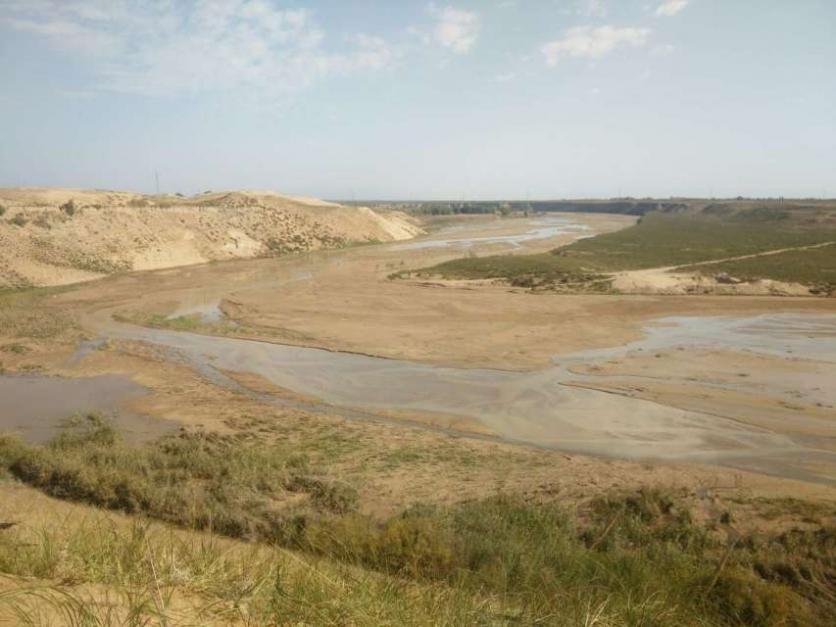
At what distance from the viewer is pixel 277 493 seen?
8.95 metres

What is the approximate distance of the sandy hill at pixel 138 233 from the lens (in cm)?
3591

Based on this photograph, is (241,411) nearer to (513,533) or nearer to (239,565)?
(513,533)

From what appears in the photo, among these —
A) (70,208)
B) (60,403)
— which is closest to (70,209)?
(70,208)

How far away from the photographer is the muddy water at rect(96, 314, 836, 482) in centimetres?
1163

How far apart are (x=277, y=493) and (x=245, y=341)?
12.9m

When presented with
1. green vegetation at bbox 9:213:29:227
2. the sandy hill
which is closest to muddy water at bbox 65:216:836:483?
the sandy hill

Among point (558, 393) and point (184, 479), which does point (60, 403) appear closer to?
point (184, 479)

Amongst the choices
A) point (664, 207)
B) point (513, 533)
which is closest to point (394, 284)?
point (513, 533)

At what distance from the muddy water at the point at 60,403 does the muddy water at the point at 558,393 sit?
288 centimetres

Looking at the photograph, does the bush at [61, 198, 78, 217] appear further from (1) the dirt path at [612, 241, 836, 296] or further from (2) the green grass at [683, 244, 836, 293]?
(2) the green grass at [683, 244, 836, 293]

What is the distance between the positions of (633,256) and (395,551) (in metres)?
43.3

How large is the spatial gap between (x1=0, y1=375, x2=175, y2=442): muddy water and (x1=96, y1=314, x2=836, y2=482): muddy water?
288 cm

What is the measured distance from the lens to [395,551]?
21.9 feet

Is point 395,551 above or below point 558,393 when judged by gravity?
above
